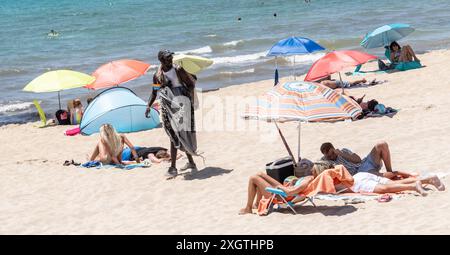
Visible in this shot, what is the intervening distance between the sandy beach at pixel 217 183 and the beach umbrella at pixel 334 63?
87 centimetres

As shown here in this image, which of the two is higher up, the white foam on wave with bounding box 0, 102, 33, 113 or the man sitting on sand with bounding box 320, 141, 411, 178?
the man sitting on sand with bounding box 320, 141, 411, 178

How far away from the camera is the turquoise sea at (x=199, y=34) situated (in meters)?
24.2

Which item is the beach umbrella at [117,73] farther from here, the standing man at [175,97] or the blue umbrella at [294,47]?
the standing man at [175,97]

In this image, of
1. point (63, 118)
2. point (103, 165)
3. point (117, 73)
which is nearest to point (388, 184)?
point (103, 165)

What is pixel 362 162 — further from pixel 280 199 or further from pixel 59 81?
pixel 59 81

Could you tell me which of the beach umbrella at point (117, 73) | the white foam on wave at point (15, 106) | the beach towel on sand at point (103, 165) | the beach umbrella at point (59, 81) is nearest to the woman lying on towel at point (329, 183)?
the beach towel on sand at point (103, 165)

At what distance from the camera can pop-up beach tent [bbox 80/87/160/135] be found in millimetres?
13953

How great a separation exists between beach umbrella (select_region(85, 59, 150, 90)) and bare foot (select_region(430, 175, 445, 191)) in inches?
288

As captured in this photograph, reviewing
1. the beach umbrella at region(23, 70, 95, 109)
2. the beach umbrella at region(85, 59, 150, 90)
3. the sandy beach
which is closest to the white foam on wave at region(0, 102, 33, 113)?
the sandy beach

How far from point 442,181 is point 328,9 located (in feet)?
135

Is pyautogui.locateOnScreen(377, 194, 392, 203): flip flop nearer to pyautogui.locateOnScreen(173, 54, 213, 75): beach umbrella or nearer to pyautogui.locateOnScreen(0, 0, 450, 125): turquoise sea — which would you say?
pyautogui.locateOnScreen(173, 54, 213, 75): beach umbrella

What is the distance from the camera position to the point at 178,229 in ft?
26.2

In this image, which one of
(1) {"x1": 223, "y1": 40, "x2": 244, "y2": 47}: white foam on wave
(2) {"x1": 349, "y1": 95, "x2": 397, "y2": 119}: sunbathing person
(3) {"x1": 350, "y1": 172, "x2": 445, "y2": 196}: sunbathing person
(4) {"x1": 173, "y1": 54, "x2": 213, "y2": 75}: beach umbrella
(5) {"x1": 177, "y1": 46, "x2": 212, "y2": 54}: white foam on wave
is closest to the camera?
(3) {"x1": 350, "y1": 172, "x2": 445, "y2": 196}: sunbathing person
